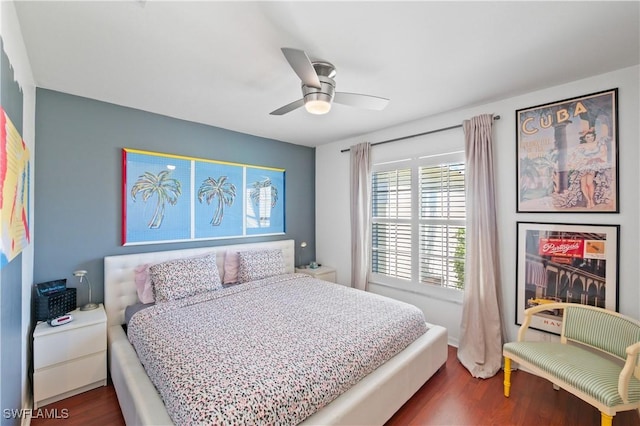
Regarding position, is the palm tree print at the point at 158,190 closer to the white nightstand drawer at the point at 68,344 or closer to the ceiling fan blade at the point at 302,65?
the white nightstand drawer at the point at 68,344

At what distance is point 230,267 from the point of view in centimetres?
333

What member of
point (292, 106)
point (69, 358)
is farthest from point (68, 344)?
point (292, 106)

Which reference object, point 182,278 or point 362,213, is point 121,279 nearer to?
point 182,278

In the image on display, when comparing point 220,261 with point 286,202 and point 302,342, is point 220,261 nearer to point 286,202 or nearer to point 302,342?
point 286,202

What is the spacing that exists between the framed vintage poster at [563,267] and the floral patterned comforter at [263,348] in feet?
3.46

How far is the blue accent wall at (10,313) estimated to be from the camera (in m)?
1.30

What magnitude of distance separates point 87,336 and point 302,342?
5.89ft

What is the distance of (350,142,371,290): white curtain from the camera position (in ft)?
12.2

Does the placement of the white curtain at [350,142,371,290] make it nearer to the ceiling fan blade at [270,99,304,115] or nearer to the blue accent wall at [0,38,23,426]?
→ the ceiling fan blade at [270,99,304,115]

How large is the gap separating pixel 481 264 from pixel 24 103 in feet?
12.7

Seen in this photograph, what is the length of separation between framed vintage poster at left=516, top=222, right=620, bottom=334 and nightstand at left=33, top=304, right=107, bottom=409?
3.70 m

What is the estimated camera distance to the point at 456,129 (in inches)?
116

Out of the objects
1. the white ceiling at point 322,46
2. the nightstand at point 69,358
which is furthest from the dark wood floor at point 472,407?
the white ceiling at point 322,46

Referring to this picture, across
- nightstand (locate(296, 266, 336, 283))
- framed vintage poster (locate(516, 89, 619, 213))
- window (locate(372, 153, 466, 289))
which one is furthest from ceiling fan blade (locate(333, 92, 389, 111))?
nightstand (locate(296, 266, 336, 283))
